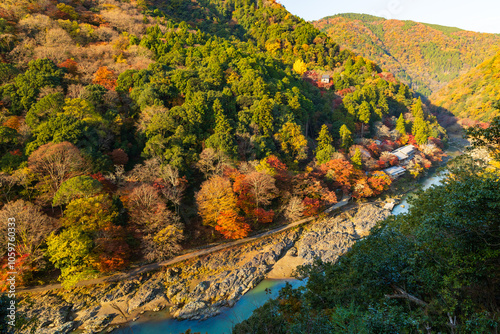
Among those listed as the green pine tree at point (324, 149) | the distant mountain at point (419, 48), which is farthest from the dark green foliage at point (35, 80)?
the distant mountain at point (419, 48)

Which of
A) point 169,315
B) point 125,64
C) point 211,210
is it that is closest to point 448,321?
point 169,315

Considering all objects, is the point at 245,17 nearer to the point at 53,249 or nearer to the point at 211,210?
the point at 211,210

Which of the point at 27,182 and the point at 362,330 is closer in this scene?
the point at 362,330

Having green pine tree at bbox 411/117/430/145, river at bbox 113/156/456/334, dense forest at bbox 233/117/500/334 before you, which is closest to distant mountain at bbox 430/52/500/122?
green pine tree at bbox 411/117/430/145

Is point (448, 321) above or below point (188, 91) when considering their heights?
below

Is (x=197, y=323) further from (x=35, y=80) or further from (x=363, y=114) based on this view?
(x=363, y=114)

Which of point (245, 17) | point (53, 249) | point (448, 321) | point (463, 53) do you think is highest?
point (463, 53)
